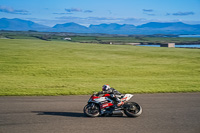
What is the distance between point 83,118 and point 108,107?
1292mm

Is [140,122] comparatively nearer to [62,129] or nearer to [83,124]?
[83,124]

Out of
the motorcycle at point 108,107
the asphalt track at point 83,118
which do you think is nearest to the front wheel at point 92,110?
the motorcycle at point 108,107

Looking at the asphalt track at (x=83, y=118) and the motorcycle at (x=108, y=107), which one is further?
the motorcycle at (x=108, y=107)

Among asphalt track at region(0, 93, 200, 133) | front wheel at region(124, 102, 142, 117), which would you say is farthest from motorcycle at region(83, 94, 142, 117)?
asphalt track at region(0, 93, 200, 133)

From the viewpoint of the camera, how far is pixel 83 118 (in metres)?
11.5

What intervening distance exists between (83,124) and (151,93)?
27.8 ft

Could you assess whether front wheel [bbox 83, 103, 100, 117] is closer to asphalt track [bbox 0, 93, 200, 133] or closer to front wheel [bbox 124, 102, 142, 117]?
asphalt track [bbox 0, 93, 200, 133]

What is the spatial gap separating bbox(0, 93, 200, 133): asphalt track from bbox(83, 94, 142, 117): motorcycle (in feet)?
0.90

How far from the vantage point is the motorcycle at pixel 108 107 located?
11586mm

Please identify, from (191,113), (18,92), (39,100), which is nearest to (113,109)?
(191,113)

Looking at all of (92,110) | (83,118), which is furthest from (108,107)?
(83,118)

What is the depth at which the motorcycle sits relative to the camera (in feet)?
38.0

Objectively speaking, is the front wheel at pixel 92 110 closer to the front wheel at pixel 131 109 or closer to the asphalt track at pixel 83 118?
the asphalt track at pixel 83 118

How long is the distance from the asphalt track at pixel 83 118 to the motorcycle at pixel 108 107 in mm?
275
